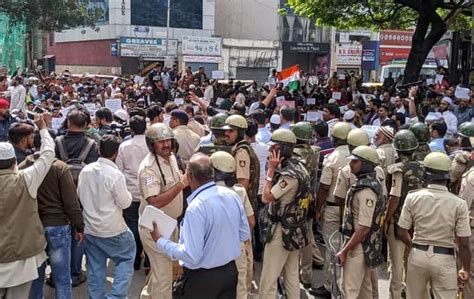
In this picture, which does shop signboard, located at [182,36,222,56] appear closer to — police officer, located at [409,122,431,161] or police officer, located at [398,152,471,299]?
police officer, located at [409,122,431,161]

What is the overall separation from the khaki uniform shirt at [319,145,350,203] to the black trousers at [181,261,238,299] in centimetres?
257

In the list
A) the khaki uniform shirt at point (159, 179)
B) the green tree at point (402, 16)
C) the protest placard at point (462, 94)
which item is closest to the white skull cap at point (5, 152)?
the khaki uniform shirt at point (159, 179)

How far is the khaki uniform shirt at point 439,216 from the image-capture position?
4633 millimetres

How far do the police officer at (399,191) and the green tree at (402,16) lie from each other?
14.1m

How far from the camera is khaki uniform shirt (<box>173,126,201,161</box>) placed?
6.98 meters

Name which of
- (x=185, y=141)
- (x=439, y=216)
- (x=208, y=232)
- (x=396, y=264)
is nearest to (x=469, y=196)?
(x=439, y=216)

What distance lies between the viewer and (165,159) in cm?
517

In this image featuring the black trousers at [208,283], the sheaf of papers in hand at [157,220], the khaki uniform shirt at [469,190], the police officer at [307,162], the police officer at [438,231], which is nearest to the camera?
the black trousers at [208,283]

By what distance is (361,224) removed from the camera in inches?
194

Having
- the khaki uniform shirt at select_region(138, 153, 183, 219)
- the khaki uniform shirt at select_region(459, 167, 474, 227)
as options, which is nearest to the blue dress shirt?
the khaki uniform shirt at select_region(138, 153, 183, 219)

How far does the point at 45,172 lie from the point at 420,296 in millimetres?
3355

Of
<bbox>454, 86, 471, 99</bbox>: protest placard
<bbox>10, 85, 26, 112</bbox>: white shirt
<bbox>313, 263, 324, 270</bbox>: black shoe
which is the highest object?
<bbox>454, 86, 471, 99</bbox>: protest placard

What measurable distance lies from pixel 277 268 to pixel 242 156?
114 centimetres

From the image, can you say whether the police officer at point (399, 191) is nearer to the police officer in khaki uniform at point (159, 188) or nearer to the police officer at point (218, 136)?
A: the police officer at point (218, 136)
